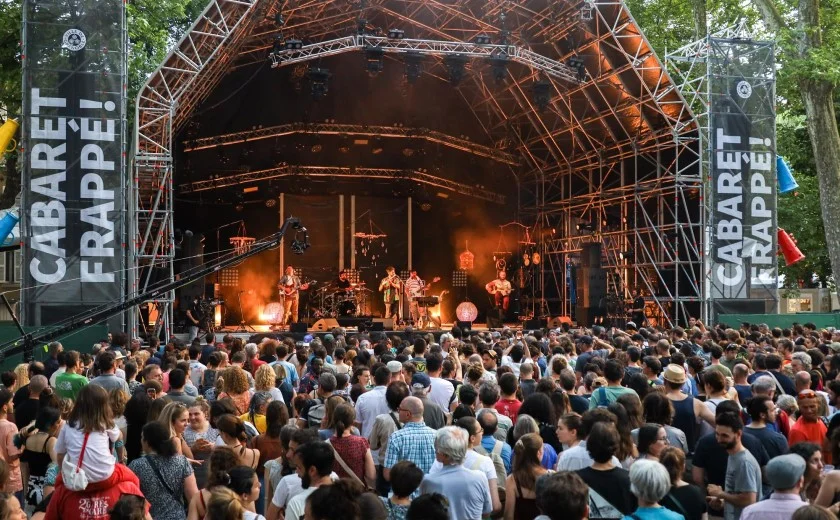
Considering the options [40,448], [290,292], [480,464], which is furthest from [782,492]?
[290,292]

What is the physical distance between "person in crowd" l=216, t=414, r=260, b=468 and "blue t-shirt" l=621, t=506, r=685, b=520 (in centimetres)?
241

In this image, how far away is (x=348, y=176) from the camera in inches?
1051

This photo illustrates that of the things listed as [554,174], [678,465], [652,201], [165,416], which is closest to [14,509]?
[165,416]

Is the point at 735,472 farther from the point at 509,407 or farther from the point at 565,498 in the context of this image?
the point at 509,407

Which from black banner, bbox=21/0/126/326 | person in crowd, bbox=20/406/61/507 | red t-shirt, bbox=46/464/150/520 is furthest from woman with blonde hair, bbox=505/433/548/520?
black banner, bbox=21/0/126/326

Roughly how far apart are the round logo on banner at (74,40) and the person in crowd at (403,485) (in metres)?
14.8

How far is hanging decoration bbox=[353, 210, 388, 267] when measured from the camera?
2797cm

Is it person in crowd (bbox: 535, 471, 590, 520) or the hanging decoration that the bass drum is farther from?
person in crowd (bbox: 535, 471, 590, 520)

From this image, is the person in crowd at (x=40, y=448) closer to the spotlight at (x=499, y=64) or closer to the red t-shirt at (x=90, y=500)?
the red t-shirt at (x=90, y=500)

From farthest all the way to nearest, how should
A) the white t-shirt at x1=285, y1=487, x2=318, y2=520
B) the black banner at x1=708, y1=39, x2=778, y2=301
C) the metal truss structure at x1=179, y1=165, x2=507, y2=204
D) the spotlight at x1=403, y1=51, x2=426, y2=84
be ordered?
Result: the metal truss structure at x1=179, y1=165, x2=507, y2=204 → the spotlight at x1=403, y1=51, x2=426, y2=84 → the black banner at x1=708, y1=39, x2=778, y2=301 → the white t-shirt at x1=285, y1=487, x2=318, y2=520

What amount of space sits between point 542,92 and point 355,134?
20.9ft

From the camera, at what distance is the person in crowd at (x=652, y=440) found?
5.04 meters

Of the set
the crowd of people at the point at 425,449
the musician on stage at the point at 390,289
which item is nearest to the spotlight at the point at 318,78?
the musician on stage at the point at 390,289

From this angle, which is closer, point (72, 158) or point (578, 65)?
point (72, 158)
